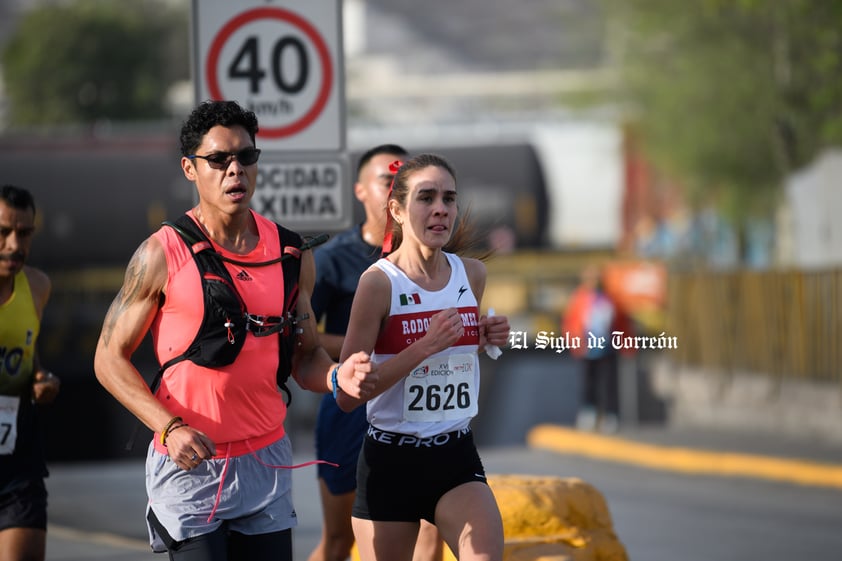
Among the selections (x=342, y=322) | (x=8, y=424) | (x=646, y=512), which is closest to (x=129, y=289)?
(x=8, y=424)

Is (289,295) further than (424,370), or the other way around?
(424,370)

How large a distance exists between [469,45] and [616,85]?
272 feet

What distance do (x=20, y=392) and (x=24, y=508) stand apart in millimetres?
533

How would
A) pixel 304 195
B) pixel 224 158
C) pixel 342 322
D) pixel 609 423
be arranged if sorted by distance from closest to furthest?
pixel 224 158 < pixel 342 322 < pixel 304 195 < pixel 609 423

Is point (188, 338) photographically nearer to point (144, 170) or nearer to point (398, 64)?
point (144, 170)

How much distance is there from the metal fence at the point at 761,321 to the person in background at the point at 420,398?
12366 millimetres

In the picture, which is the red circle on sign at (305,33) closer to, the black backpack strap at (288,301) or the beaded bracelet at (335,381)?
the black backpack strap at (288,301)

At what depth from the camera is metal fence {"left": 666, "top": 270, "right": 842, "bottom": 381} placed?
1783 centimetres

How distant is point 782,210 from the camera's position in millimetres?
30328

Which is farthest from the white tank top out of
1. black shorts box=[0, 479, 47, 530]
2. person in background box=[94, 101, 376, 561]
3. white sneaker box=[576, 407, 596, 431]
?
white sneaker box=[576, 407, 596, 431]

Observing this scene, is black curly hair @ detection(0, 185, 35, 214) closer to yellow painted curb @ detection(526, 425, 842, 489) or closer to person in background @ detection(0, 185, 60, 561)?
person in background @ detection(0, 185, 60, 561)

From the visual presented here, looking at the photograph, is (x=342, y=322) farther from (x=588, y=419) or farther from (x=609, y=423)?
(x=588, y=419)

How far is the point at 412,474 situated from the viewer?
18.1 ft

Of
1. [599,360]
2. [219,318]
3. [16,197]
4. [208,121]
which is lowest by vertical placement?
[599,360]
